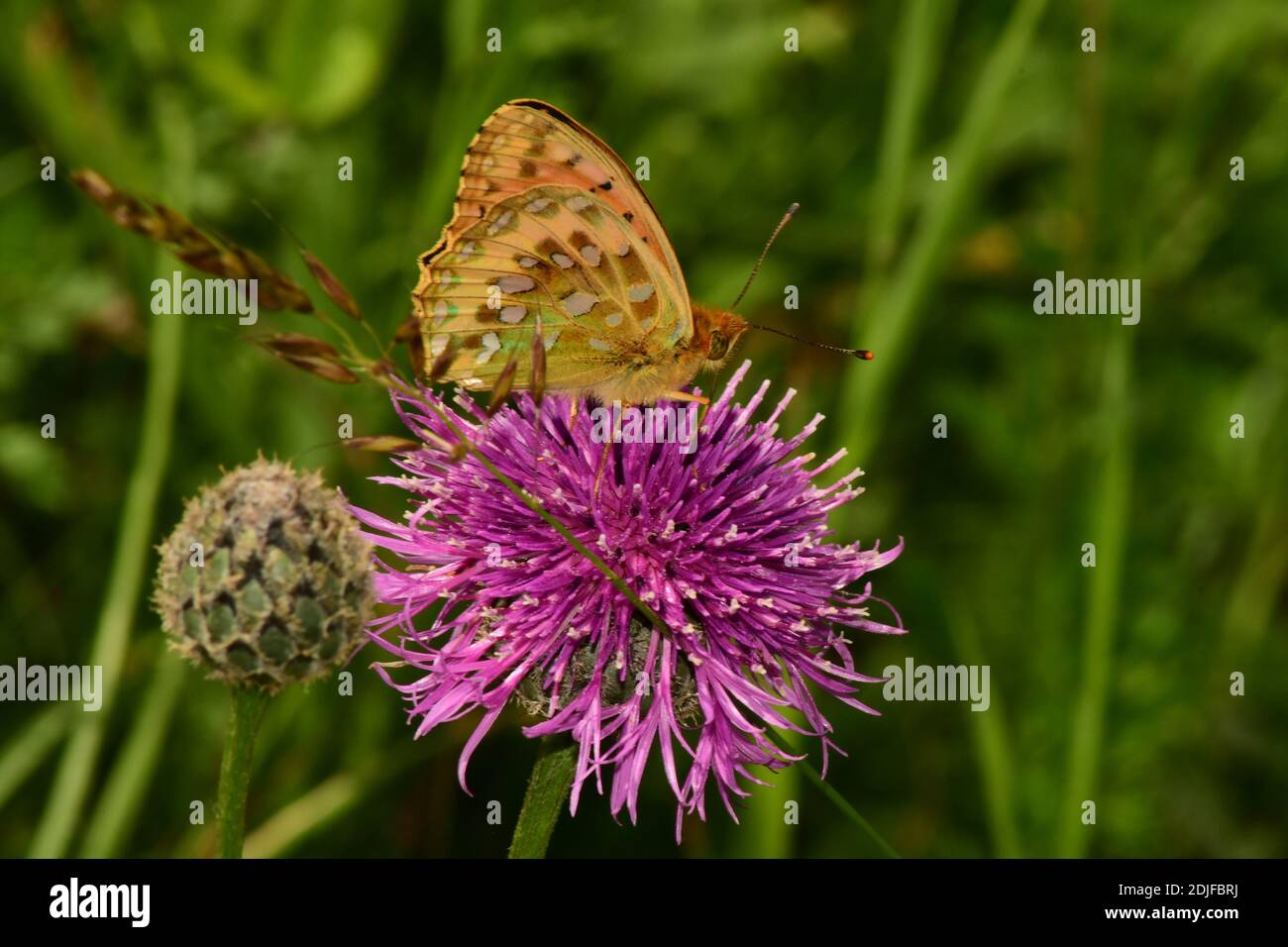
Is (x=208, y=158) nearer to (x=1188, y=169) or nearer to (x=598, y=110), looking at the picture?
(x=598, y=110)

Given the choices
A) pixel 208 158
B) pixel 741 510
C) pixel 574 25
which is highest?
pixel 574 25

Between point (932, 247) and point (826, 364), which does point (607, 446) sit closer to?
point (932, 247)

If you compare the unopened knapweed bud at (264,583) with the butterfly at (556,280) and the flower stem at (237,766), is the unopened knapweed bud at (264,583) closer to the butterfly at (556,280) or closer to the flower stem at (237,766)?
the flower stem at (237,766)

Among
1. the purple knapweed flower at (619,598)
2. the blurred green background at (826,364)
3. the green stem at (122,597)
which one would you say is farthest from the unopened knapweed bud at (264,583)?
the green stem at (122,597)

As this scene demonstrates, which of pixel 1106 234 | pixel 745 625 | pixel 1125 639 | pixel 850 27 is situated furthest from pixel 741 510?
pixel 850 27

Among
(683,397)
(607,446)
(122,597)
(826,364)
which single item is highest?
(826,364)

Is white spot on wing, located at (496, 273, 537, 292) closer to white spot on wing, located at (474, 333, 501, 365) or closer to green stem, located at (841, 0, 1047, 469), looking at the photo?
white spot on wing, located at (474, 333, 501, 365)

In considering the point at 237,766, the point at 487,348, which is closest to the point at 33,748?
the point at 237,766

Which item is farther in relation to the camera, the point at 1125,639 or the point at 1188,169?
the point at 1188,169
